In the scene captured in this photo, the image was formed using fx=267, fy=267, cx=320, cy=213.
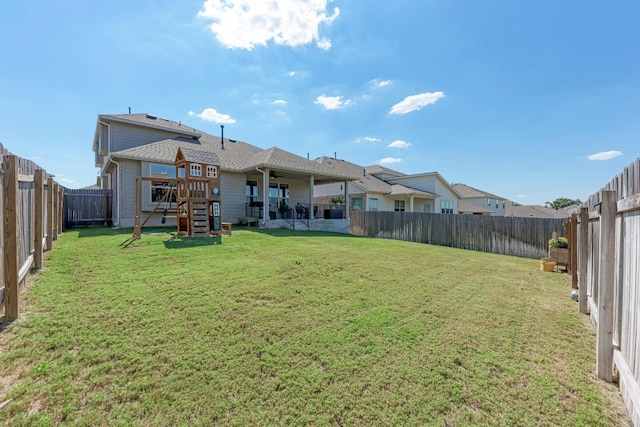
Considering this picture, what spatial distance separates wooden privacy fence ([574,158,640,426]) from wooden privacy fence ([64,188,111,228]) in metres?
17.0

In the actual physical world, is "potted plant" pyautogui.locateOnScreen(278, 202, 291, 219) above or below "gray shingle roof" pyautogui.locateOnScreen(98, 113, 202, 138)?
below

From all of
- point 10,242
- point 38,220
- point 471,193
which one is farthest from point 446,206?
point 10,242

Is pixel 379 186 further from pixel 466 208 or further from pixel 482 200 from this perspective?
pixel 482 200

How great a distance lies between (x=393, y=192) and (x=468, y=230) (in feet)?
36.2

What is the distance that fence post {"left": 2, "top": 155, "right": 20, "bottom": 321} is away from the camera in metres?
2.90

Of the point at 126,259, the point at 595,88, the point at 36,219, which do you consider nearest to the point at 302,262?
the point at 126,259

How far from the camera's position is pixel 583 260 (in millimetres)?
4789

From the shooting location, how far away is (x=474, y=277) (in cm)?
631

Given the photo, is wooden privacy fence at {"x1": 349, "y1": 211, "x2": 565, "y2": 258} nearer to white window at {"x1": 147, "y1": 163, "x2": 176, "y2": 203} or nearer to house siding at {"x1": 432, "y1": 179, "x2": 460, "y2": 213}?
white window at {"x1": 147, "y1": 163, "x2": 176, "y2": 203}

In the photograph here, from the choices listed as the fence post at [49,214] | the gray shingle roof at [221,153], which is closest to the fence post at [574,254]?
the gray shingle roof at [221,153]

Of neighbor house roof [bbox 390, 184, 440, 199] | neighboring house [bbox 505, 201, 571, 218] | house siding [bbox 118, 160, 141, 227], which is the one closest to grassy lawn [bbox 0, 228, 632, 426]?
house siding [bbox 118, 160, 141, 227]

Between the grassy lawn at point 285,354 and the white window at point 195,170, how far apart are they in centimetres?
519

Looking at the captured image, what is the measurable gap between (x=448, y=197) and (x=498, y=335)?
26.0 m

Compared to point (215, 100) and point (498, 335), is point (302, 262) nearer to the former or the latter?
point (498, 335)
